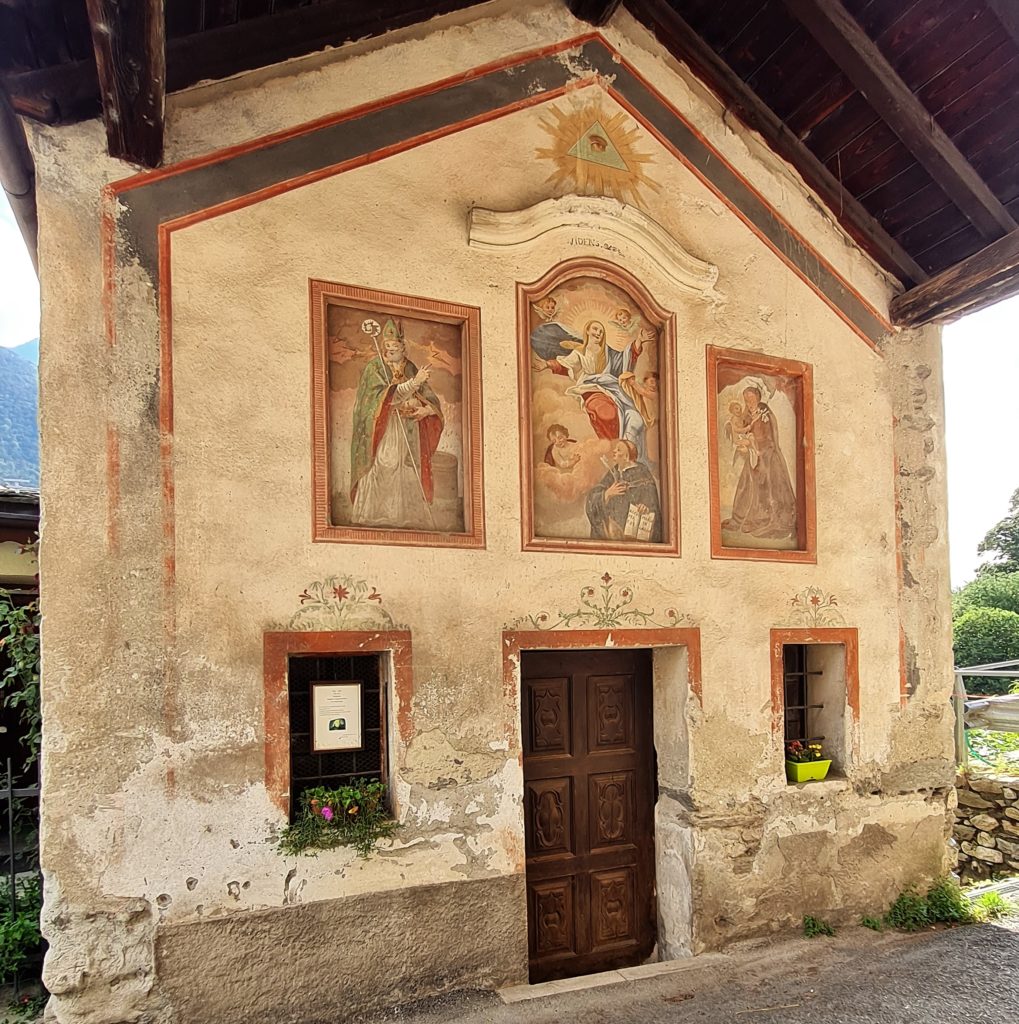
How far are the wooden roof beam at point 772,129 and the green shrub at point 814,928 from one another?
5218 mm

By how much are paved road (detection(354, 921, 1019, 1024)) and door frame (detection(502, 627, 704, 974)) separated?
1.43 ft

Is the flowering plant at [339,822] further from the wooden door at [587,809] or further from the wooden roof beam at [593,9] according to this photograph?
the wooden roof beam at [593,9]

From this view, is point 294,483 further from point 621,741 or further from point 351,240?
point 621,741

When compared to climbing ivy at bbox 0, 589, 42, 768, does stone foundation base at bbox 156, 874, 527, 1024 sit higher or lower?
lower

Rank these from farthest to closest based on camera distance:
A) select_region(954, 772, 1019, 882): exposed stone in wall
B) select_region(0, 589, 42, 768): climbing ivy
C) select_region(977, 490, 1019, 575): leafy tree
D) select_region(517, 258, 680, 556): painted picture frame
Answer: select_region(977, 490, 1019, 575): leafy tree → select_region(954, 772, 1019, 882): exposed stone in wall → select_region(517, 258, 680, 556): painted picture frame → select_region(0, 589, 42, 768): climbing ivy

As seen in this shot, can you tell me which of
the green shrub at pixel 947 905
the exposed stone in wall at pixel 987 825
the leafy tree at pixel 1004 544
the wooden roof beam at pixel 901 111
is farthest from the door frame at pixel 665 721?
the leafy tree at pixel 1004 544

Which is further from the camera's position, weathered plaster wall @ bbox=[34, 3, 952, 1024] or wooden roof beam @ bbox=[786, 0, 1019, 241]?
wooden roof beam @ bbox=[786, 0, 1019, 241]

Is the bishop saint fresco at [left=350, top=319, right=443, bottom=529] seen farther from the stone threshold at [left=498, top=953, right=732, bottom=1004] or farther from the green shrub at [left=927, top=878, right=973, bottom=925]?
the green shrub at [left=927, top=878, right=973, bottom=925]

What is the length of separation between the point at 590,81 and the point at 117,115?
3.27 metres

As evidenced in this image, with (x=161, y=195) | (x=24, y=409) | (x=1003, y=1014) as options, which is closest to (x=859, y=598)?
(x=1003, y=1014)

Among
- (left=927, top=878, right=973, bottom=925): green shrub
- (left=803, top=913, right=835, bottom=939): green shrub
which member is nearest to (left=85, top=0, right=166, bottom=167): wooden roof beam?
(left=803, top=913, right=835, bottom=939): green shrub

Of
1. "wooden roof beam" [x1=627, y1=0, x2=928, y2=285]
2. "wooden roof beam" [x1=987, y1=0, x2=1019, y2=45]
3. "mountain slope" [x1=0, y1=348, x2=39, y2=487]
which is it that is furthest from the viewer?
"mountain slope" [x1=0, y1=348, x2=39, y2=487]

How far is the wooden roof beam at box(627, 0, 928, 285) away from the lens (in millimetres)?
5895

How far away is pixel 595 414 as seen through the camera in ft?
17.9
